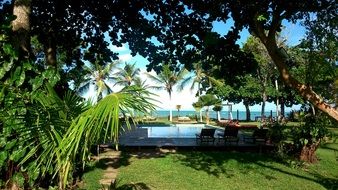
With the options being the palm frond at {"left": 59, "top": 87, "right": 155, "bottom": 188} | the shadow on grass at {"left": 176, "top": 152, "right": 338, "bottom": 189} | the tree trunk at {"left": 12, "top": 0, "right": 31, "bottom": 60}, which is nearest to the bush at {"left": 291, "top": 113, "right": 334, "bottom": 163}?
the shadow on grass at {"left": 176, "top": 152, "right": 338, "bottom": 189}

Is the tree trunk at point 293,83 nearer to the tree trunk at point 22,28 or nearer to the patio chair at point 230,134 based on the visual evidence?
the tree trunk at point 22,28

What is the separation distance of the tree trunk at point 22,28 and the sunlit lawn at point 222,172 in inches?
178

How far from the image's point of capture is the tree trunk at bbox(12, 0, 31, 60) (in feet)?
16.9

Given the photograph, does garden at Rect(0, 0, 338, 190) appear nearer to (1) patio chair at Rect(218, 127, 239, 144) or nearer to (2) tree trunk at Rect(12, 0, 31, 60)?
(2) tree trunk at Rect(12, 0, 31, 60)

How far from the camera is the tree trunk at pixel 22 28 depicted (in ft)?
16.9

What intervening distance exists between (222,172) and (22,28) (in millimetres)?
8699

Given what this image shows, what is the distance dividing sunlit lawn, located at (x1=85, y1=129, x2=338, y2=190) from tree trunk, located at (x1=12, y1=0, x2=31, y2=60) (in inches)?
178

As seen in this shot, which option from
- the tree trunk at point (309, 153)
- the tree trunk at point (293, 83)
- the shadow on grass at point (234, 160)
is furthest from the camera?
the tree trunk at point (309, 153)

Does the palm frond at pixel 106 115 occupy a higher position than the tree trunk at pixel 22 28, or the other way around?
the tree trunk at pixel 22 28

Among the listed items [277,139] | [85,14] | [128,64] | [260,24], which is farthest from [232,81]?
[128,64]

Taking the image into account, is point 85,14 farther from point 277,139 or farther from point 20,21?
point 277,139

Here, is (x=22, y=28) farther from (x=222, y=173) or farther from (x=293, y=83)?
(x=222, y=173)

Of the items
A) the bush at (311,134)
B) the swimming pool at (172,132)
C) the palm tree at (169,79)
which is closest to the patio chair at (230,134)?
the bush at (311,134)

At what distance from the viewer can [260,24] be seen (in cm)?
898
